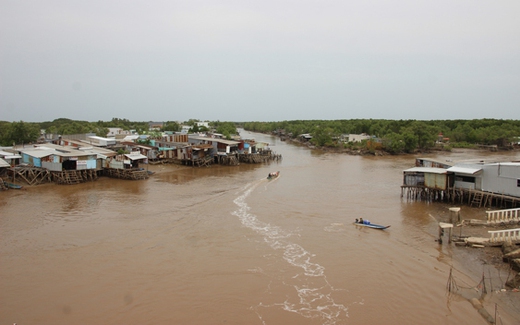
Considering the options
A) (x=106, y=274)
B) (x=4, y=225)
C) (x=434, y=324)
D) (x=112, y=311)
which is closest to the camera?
(x=434, y=324)

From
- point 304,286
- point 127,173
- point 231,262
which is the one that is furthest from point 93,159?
point 304,286

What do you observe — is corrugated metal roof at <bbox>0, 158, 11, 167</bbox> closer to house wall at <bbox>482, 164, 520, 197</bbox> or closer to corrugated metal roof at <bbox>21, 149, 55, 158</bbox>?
corrugated metal roof at <bbox>21, 149, 55, 158</bbox>

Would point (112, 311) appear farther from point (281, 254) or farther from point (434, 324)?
point (434, 324)

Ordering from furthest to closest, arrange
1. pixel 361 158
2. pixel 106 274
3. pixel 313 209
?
pixel 361 158 < pixel 313 209 < pixel 106 274

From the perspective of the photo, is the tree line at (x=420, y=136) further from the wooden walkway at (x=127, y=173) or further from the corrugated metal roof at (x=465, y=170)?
the wooden walkway at (x=127, y=173)

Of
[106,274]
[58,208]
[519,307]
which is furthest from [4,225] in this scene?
[519,307]

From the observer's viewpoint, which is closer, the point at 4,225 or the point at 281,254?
the point at 281,254
